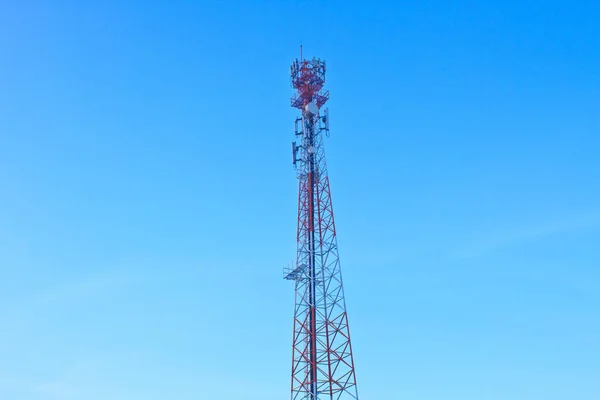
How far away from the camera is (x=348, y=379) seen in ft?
192

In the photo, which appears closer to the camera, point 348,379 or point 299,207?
point 348,379

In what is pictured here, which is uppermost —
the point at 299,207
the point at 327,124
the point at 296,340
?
the point at 327,124

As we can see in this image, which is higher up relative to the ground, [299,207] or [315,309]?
[299,207]

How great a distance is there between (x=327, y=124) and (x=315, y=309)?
1925cm

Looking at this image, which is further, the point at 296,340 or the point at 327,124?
the point at 327,124

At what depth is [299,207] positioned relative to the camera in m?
A: 66.1

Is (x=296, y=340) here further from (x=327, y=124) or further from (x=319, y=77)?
(x=319, y=77)

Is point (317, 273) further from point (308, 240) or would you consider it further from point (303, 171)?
point (303, 171)

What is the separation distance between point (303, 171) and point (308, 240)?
24.8 feet

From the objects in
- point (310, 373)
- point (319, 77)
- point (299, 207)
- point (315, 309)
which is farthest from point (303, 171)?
point (310, 373)

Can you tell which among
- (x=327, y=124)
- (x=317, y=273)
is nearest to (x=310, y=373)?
(x=317, y=273)

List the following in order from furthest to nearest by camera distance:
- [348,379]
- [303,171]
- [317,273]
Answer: [303,171], [317,273], [348,379]

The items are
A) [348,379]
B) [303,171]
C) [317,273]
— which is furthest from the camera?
[303,171]

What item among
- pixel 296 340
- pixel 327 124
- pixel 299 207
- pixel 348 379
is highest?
pixel 327 124
